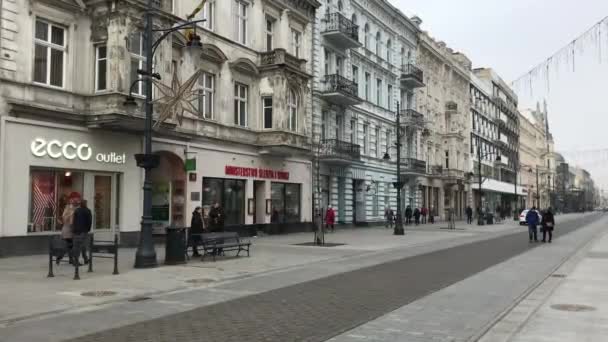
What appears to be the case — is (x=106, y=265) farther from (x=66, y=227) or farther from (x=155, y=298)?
(x=155, y=298)

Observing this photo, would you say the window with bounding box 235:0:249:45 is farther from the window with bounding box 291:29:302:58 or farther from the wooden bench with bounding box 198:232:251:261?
the wooden bench with bounding box 198:232:251:261

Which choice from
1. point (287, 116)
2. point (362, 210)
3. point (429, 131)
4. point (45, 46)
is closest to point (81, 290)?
point (45, 46)

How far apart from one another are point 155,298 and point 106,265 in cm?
552

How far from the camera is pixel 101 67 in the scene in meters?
20.3

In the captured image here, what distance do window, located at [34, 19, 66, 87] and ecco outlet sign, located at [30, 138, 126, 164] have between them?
81.1 inches

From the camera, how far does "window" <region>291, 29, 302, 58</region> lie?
32562mm

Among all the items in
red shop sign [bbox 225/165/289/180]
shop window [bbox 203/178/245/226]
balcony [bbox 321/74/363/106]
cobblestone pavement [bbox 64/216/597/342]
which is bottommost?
cobblestone pavement [bbox 64/216/597/342]

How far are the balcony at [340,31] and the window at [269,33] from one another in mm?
5494

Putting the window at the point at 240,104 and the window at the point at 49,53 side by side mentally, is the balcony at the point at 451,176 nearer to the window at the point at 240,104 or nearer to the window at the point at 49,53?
the window at the point at 240,104

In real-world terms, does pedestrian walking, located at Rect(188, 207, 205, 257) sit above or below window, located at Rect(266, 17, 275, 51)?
below

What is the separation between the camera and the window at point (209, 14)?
25.6 meters

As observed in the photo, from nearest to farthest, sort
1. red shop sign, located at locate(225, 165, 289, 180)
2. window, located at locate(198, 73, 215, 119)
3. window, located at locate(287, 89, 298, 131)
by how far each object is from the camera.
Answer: window, located at locate(198, 73, 215, 119) < red shop sign, located at locate(225, 165, 289, 180) < window, located at locate(287, 89, 298, 131)

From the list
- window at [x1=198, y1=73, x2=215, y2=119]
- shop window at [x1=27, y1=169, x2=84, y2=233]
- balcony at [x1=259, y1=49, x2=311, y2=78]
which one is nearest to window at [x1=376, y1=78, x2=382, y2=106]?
balcony at [x1=259, y1=49, x2=311, y2=78]

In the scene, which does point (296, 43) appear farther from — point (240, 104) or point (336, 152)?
point (336, 152)
